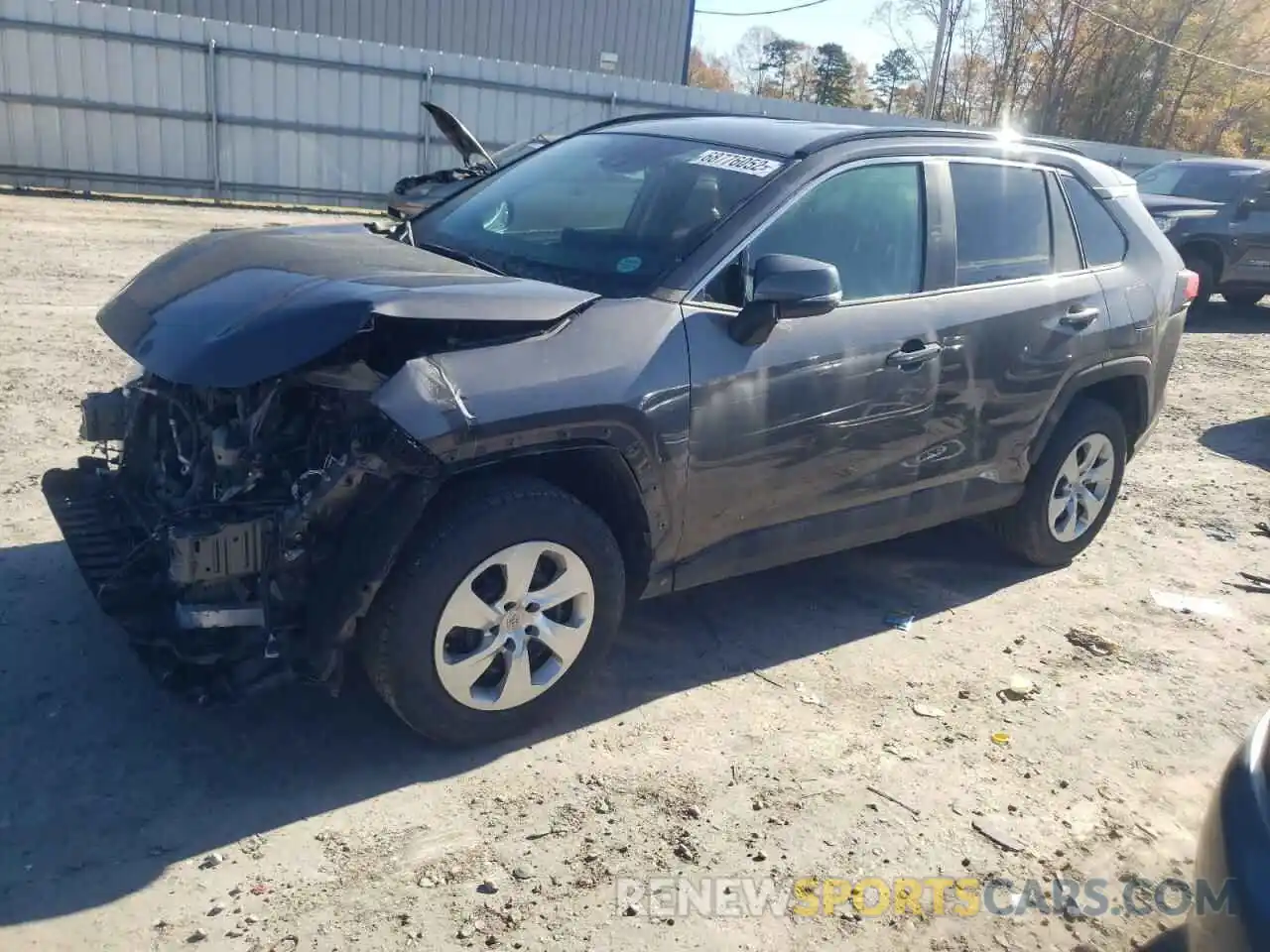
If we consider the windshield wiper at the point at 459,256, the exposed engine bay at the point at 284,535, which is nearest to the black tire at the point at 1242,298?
the windshield wiper at the point at 459,256

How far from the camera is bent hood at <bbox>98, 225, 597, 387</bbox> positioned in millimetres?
2924

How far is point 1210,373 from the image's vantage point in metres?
9.98

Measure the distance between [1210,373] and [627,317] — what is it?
28.1 ft

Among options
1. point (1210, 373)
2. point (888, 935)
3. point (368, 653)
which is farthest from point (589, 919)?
point (1210, 373)

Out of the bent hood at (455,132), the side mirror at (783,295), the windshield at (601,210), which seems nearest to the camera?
the side mirror at (783,295)

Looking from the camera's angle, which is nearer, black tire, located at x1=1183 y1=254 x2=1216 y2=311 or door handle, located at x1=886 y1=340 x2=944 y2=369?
door handle, located at x1=886 y1=340 x2=944 y2=369

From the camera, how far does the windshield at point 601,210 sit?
12.0ft

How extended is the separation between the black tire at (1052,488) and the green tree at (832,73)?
44.6 metres

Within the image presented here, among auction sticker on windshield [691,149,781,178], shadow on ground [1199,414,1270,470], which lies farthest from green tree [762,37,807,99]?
auction sticker on windshield [691,149,781,178]

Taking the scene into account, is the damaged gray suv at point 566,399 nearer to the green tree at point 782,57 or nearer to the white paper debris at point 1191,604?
the white paper debris at point 1191,604

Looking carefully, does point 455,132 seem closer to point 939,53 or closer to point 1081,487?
point 1081,487

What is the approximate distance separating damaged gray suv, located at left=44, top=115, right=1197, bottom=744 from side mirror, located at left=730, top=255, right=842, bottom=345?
0.01 metres

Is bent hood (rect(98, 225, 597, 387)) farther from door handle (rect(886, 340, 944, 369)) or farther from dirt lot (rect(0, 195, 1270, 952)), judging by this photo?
door handle (rect(886, 340, 944, 369))

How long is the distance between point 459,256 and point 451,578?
1.43 meters
